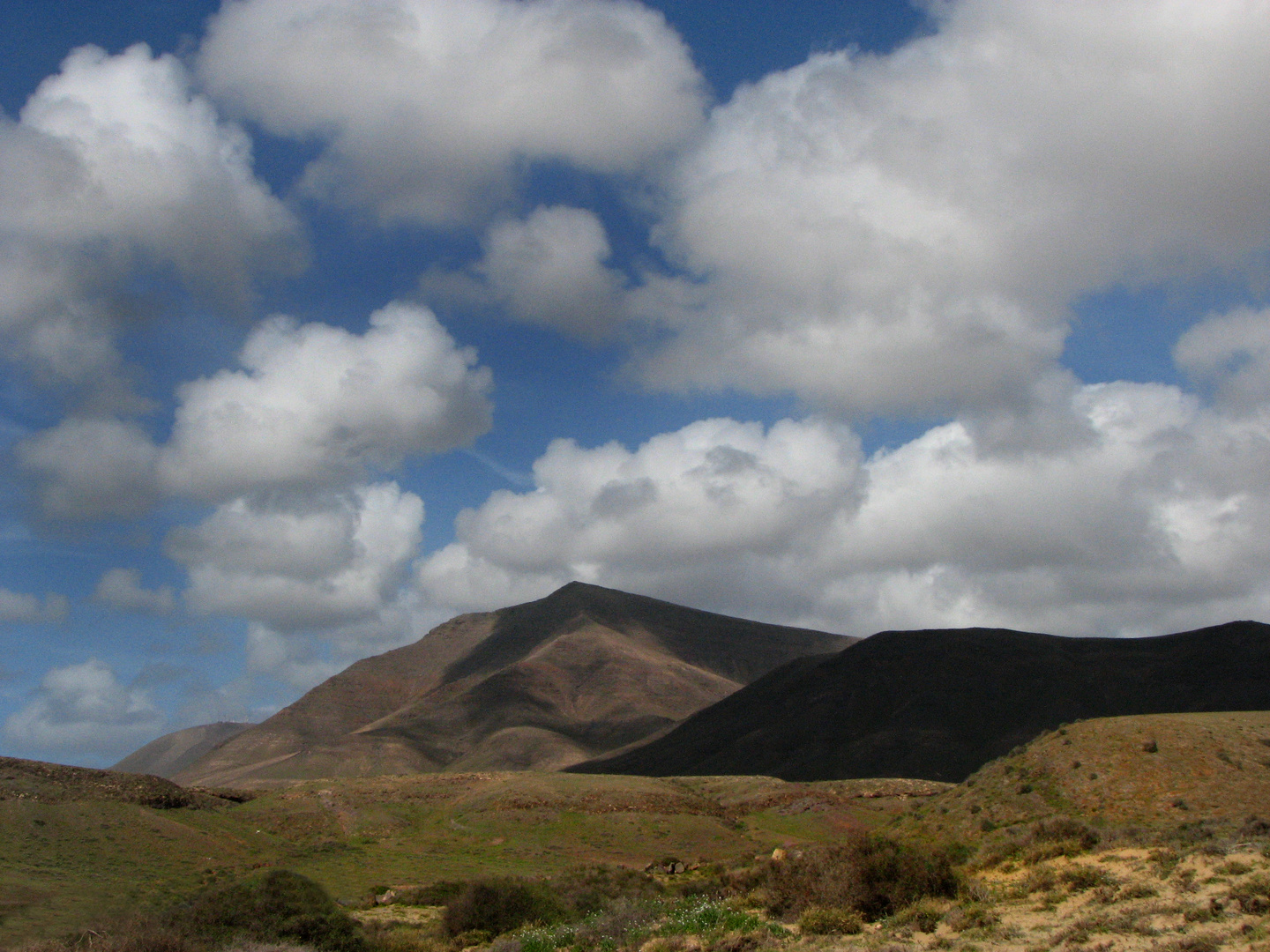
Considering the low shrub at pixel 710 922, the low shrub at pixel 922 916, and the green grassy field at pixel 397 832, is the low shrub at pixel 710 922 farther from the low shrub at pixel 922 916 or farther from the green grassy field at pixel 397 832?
the green grassy field at pixel 397 832

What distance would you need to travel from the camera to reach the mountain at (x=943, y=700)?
137m

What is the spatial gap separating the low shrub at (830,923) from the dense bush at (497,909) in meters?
12.7

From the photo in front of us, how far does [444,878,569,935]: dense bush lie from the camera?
106 ft

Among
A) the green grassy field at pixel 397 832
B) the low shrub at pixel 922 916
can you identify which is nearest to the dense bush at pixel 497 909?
the green grassy field at pixel 397 832

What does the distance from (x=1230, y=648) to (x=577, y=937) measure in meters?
155

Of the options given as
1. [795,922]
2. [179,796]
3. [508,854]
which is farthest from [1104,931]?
[179,796]

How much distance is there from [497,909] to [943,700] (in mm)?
135054

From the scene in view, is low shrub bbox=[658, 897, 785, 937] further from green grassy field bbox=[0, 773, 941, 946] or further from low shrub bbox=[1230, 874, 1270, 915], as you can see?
green grassy field bbox=[0, 773, 941, 946]

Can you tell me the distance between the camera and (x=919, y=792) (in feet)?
282

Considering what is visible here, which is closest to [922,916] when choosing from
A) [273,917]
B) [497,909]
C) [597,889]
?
[497,909]

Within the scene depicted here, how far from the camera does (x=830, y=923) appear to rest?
70.6 feet

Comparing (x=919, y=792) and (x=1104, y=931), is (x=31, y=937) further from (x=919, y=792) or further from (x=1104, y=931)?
(x=919, y=792)

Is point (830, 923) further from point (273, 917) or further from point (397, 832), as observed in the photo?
point (397, 832)

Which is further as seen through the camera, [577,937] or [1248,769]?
[1248,769]
